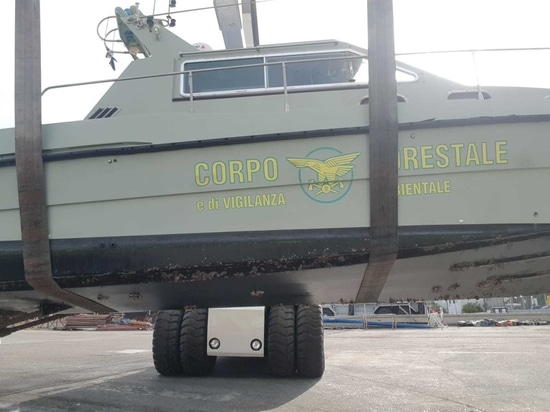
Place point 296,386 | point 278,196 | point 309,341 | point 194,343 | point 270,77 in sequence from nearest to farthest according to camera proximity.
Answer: point 278,196 < point 270,77 < point 296,386 < point 309,341 < point 194,343

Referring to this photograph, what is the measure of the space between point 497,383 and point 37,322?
497 centimetres

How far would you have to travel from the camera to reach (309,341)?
19.4ft

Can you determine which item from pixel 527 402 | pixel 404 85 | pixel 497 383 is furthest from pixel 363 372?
pixel 404 85

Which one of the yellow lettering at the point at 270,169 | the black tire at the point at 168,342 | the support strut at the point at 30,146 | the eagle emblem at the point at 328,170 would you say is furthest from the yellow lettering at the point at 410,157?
the black tire at the point at 168,342

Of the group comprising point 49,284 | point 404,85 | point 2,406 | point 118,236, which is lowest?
point 2,406

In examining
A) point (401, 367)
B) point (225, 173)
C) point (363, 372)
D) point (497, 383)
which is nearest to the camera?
point (225, 173)

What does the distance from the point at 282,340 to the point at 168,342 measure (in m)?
1.44

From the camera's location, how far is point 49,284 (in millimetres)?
2781

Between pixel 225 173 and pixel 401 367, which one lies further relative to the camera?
pixel 401 367

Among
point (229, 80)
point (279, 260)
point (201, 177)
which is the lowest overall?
point (279, 260)

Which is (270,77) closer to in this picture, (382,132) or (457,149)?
(382,132)

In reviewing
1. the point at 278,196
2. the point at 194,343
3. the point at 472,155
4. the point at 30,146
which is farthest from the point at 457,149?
the point at 194,343

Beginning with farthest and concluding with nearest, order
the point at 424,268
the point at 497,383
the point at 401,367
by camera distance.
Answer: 1. the point at 401,367
2. the point at 497,383
3. the point at 424,268

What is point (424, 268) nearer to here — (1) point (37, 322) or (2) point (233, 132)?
(2) point (233, 132)
